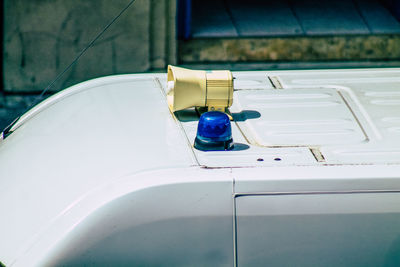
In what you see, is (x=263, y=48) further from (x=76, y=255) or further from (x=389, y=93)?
(x=76, y=255)

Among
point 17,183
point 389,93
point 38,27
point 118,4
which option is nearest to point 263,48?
point 118,4

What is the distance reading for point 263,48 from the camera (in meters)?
6.71

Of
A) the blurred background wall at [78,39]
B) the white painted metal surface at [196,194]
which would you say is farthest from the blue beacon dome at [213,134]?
the blurred background wall at [78,39]

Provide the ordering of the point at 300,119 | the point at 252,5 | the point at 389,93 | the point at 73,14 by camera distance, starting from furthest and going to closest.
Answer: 1. the point at 252,5
2. the point at 73,14
3. the point at 389,93
4. the point at 300,119

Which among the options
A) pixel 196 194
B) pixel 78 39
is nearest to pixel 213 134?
pixel 196 194

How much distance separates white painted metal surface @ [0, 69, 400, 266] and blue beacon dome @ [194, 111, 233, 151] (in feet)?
0.10

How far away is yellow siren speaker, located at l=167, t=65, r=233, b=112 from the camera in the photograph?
6.68 feet

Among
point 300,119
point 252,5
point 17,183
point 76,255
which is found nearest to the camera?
point 76,255

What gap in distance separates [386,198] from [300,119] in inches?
18.2

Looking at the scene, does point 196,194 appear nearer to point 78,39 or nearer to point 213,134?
point 213,134

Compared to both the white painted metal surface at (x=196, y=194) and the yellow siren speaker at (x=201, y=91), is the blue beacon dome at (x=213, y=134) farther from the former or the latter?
the yellow siren speaker at (x=201, y=91)

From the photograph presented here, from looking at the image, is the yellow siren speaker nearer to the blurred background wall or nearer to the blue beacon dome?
the blue beacon dome

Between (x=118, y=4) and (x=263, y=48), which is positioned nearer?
(x=118, y=4)

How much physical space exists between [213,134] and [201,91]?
309 mm
